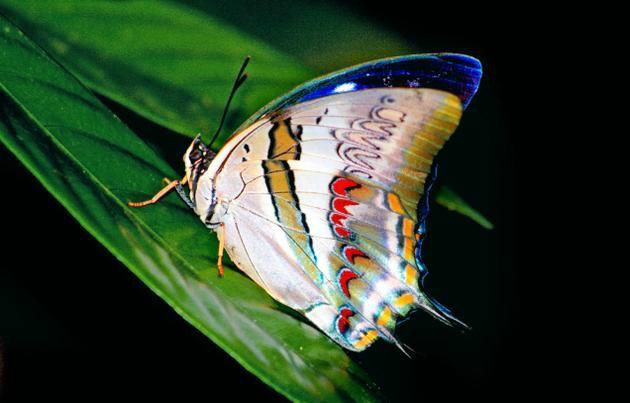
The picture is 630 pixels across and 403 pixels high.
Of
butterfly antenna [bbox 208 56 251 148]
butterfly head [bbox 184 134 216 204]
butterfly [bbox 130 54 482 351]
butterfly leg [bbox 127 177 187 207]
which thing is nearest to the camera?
butterfly leg [bbox 127 177 187 207]

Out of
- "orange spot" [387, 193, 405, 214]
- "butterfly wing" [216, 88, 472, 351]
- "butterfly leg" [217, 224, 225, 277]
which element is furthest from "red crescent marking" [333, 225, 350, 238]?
"butterfly leg" [217, 224, 225, 277]

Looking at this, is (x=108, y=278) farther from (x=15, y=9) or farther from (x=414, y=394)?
(x=414, y=394)

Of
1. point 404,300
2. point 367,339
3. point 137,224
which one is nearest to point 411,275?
point 404,300

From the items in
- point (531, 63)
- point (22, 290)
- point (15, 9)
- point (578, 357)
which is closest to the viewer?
point (15, 9)

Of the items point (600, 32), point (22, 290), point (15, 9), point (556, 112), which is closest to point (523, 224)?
point (556, 112)

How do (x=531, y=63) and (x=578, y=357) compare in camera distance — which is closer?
(x=578, y=357)

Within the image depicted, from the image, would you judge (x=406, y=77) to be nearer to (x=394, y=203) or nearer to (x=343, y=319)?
(x=394, y=203)

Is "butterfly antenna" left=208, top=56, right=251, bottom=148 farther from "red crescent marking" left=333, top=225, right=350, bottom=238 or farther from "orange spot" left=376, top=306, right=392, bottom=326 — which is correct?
"orange spot" left=376, top=306, right=392, bottom=326
